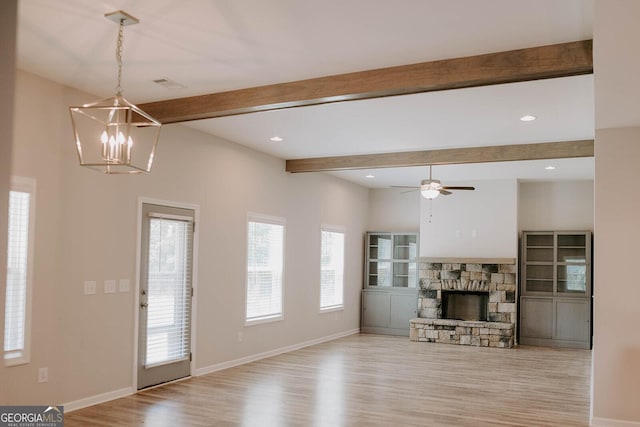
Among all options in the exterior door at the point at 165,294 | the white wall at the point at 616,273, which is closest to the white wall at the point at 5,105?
the white wall at the point at 616,273

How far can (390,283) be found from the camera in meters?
11.6

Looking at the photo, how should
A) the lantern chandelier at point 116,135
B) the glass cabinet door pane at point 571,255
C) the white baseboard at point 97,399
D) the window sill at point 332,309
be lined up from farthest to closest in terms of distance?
the window sill at point 332,309 → the glass cabinet door pane at point 571,255 → the white baseboard at point 97,399 → the lantern chandelier at point 116,135

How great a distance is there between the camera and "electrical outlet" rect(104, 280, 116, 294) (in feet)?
19.0

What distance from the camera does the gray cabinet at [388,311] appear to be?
11.3m

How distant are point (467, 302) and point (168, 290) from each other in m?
6.17

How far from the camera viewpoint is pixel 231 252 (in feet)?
25.5

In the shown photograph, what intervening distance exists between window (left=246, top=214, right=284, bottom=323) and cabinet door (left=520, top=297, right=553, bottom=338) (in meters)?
4.49

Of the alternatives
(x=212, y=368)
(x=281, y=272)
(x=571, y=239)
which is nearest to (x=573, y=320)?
(x=571, y=239)

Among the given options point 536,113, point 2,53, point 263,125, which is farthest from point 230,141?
point 2,53

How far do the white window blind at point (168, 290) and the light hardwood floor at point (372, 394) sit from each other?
0.42m

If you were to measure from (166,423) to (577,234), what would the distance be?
7.88 m

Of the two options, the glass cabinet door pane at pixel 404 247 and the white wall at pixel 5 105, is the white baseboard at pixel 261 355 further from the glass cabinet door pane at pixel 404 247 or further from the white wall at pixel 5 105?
the white wall at pixel 5 105

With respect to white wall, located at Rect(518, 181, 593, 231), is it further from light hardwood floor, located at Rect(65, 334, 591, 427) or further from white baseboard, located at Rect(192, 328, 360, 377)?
white baseboard, located at Rect(192, 328, 360, 377)
